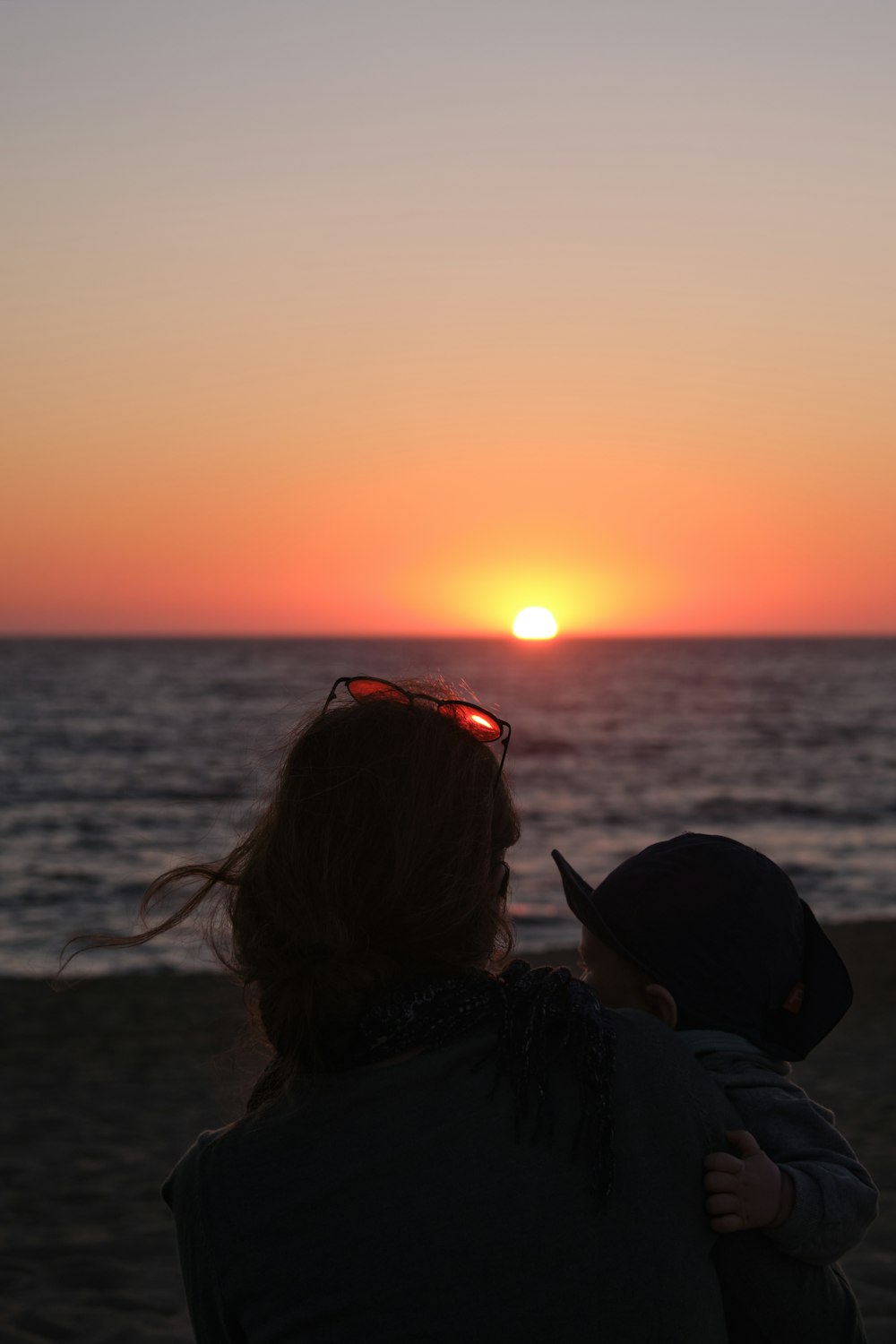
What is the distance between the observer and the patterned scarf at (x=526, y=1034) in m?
1.40

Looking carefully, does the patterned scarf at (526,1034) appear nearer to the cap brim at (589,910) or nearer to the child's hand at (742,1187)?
the child's hand at (742,1187)

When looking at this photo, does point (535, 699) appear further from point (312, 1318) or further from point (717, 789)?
point (312, 1318)

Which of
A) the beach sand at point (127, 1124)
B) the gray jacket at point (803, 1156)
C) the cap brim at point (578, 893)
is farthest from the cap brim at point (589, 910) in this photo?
the beach sand at point (127, 1124)

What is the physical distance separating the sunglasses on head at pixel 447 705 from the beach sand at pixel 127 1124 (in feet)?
→ 1.92

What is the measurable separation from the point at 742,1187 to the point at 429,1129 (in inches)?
14.7

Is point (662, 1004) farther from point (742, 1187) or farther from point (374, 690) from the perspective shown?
point (374, 690)

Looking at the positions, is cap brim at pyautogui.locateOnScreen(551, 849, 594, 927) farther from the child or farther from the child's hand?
the child's hand

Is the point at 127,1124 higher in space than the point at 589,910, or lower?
lower

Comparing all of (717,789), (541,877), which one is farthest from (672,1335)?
(717,789)

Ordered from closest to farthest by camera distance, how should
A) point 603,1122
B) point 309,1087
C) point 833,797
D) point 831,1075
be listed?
point 603,1122, point 309,1087, point 831,1075, point 833,797

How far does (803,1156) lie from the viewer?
63.3 inches

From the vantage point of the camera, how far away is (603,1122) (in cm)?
139

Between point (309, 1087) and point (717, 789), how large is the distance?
2353 cm

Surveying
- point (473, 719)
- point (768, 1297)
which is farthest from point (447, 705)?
point (768, 1297)
